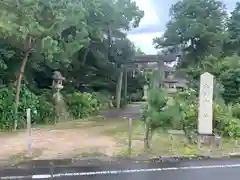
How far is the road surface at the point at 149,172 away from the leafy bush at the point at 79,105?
8806 mm

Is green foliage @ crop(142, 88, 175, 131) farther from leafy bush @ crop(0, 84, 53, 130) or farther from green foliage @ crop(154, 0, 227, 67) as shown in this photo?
green foliage @ crop(154, 0, 227, 67)

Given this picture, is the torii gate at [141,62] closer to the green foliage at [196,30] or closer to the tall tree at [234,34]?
the green foliage at [196,30]

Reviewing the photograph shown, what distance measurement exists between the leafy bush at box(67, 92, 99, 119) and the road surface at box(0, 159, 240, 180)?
347 inches

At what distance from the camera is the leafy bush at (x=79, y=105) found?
15078 millimetres

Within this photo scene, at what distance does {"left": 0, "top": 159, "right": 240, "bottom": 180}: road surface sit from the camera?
5762 millimetres

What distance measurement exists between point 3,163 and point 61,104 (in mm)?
7575

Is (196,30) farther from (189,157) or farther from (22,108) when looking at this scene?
(189,157)

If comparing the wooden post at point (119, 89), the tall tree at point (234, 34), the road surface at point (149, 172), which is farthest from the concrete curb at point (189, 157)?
the tall tree at point (234, 34)

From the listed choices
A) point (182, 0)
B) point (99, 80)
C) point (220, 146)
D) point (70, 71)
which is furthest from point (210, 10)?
point (220, 146)

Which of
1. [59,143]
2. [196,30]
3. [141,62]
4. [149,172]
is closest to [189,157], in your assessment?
[149,172]

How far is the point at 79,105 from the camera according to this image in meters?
15.4

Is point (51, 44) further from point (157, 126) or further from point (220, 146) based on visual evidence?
point (220, 146)

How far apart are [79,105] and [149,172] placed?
9590 mm

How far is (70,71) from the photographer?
17.6 m
